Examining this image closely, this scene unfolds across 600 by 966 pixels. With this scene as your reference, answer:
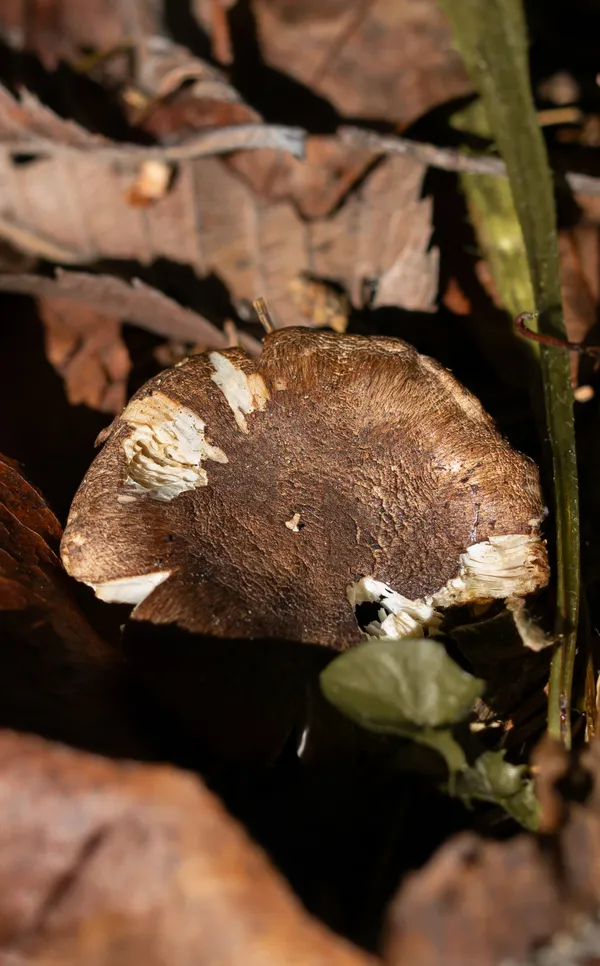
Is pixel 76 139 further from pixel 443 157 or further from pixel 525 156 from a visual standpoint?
pixel 525 156

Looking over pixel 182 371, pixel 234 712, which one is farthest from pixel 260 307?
pixel 234 712

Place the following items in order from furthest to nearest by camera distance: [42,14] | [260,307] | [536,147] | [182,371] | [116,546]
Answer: [42,14] < [260,307] < [536,147] < [182,371] < [116,546]

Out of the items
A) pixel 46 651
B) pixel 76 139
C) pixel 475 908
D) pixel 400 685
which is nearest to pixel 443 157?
pixel 76 139

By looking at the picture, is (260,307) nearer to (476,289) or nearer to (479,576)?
(476,289)

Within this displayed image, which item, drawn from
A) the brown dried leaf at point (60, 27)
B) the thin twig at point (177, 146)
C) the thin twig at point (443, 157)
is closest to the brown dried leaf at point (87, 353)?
the thin twig at point (177, 146)

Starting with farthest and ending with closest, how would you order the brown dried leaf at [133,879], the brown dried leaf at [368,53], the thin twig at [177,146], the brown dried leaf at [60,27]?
the brown dried leaf at [60,27]
the brown dried leaf at [368,53]
the thin twig at [177,146]
the brown dried leaf at [133,879]

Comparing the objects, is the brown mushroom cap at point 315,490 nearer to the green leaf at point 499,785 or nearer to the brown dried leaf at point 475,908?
the green leaf at point 499,785

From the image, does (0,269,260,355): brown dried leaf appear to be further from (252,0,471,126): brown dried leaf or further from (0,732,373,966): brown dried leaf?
(0,732,373,966): brown dried leaf

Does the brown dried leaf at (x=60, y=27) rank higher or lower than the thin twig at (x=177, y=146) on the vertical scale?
higher
